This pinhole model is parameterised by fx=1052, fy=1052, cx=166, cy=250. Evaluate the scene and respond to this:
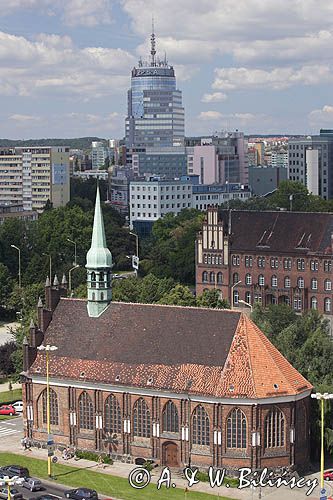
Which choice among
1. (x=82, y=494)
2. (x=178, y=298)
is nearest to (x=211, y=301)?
(x=178, y=298)

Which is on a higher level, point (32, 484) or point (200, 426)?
point (200, 426)

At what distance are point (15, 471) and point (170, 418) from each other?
1249 cm

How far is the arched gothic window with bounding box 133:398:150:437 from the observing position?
3238 inches

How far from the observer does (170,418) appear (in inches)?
3201

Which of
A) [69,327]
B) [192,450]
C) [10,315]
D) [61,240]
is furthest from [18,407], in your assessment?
[61,240]

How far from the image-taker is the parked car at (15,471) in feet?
253

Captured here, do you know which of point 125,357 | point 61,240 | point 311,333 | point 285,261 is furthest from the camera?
point 61,240

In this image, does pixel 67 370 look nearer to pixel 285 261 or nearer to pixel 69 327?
pixel 69 327

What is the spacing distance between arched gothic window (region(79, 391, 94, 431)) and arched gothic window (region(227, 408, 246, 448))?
40.7 feet

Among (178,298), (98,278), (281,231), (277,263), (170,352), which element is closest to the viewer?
(170,352)

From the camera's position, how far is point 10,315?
158875mm

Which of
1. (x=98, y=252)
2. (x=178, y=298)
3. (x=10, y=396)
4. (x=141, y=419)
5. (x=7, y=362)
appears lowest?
(x=10, y=396)

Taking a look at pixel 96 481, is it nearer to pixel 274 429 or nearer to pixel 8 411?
pixel 274 429

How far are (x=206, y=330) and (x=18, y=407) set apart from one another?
85.9 ft
